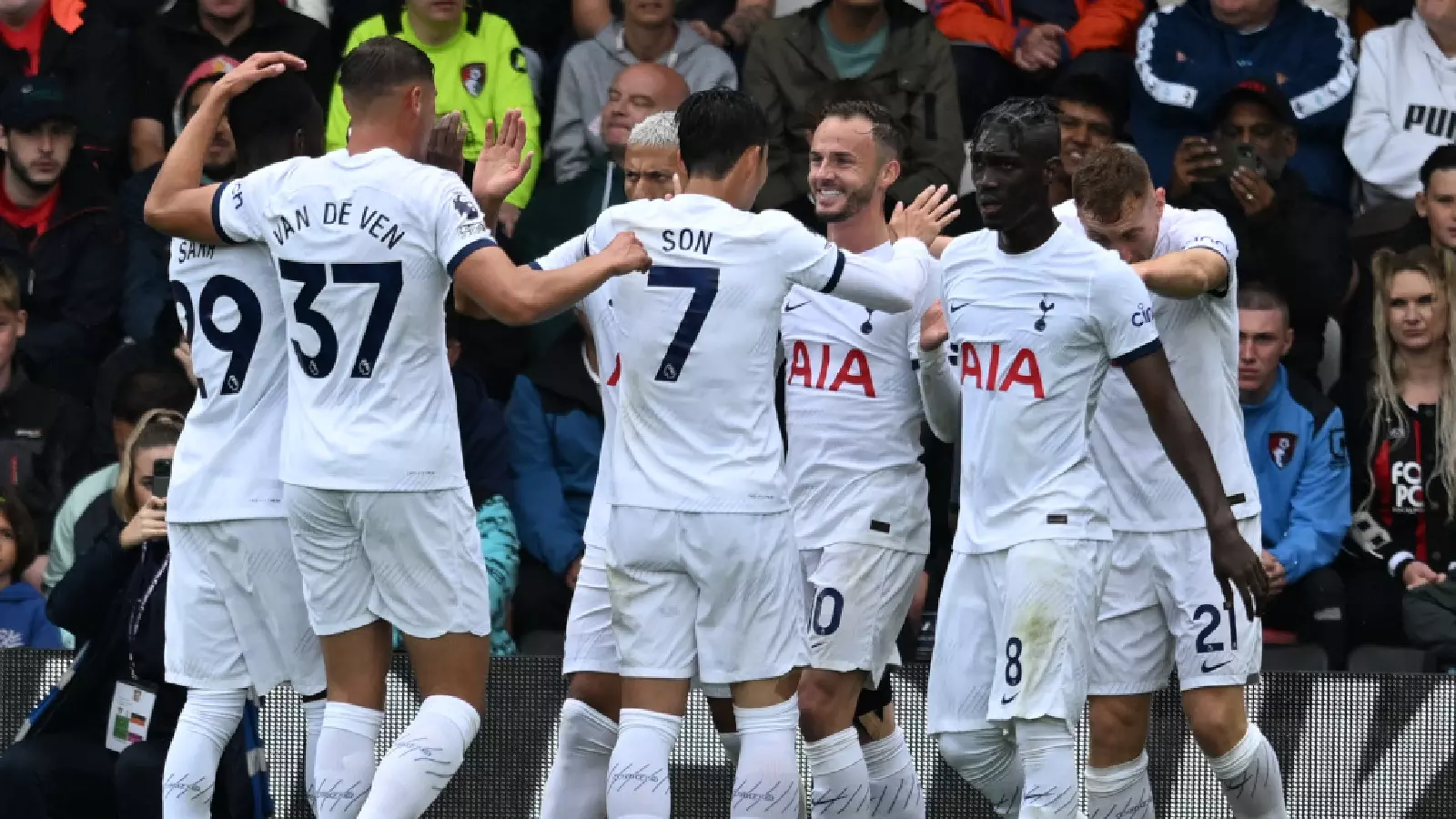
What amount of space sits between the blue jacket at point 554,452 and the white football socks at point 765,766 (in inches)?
130

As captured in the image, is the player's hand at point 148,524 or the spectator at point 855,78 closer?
the player's hand at point 148,524

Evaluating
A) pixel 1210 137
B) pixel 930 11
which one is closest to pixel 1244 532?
pixel 1210 137

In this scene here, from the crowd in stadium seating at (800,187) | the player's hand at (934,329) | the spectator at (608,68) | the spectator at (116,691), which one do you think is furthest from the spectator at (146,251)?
the player's hand at (934,329)

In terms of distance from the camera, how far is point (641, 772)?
7.58 m

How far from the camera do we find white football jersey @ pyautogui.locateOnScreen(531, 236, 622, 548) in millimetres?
7945

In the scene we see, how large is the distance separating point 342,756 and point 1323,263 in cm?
613

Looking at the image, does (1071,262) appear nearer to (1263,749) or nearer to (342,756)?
(1263,749)

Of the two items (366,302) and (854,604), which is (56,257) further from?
(854,604)

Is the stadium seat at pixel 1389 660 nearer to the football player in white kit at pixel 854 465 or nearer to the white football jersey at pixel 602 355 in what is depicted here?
the football player in white kit at pixel 854 465

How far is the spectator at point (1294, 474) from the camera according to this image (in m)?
10.6

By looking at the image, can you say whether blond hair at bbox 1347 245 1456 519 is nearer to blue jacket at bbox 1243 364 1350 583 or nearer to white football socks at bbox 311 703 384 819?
blue jacket at bbox 1243 364 1350 583

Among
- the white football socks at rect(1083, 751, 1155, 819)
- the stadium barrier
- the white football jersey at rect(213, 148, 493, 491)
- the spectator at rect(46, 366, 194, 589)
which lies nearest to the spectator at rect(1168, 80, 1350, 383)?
the stadium barrier

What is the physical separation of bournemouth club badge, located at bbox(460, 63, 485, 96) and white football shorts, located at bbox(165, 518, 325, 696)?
4845 millimetres

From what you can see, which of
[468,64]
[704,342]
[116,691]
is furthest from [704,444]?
[468,64]
